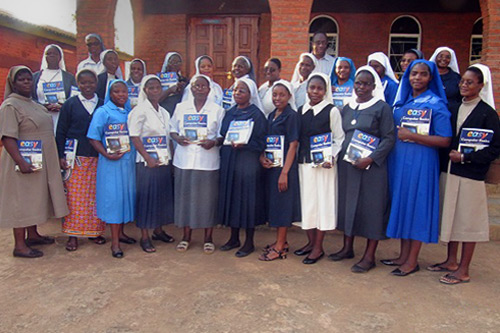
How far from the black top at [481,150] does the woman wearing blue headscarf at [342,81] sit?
1.25 metres

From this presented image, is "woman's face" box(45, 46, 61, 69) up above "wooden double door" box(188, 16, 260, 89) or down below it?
below

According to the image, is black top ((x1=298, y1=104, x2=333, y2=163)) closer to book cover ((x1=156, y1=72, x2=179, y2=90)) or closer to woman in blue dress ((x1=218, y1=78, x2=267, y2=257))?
woman in blue dress ((x1=218, y1=78, x2=267, y2=257))

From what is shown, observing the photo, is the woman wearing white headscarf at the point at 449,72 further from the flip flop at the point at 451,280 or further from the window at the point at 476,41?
the window at the point at 476,41

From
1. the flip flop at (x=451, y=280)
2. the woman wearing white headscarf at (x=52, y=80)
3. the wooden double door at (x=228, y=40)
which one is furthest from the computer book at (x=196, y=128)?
the wooden double door at (x=228, y=40)

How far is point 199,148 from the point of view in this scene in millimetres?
4324

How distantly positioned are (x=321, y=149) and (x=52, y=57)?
3446 mm

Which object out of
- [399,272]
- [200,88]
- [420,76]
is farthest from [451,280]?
[200,88]

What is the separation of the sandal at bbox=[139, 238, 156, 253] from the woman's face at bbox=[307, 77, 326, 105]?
237 cm

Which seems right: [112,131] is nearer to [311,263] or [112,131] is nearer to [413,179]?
[311,263]

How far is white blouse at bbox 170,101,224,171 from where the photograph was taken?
433 cm

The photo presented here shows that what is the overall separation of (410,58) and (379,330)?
329 centimetres

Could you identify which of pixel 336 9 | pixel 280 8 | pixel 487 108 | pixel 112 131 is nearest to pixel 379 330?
pixel 487 108

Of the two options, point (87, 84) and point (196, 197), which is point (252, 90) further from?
point (87, 84)

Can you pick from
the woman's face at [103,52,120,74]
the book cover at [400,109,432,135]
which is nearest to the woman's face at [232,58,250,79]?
the woman's face at [103,52,120,74]
